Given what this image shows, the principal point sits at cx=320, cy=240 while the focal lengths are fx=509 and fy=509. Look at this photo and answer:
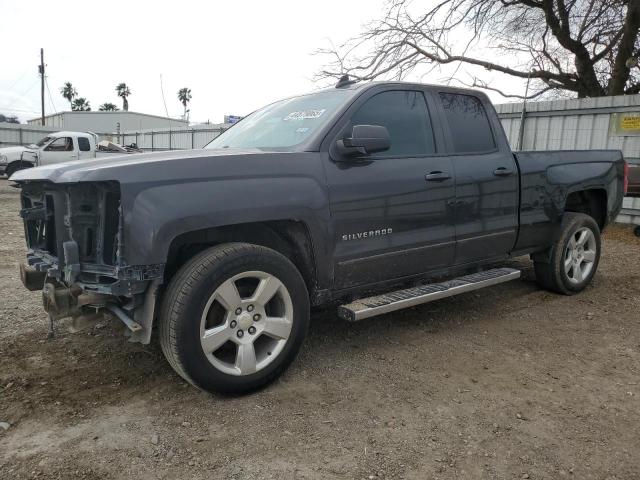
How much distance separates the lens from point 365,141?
325cm

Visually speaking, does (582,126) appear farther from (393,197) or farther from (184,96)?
(184,96)

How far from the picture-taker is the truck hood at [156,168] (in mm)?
2627

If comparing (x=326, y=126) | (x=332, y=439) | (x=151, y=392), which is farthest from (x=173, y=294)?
A: (x=326, y=126)

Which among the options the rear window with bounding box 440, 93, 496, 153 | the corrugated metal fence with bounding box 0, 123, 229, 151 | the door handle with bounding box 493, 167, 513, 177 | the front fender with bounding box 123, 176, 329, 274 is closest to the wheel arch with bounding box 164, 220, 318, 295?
the front fender with bounding box 123, 176, 329, 274

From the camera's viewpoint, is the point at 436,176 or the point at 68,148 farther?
the point at 68,148

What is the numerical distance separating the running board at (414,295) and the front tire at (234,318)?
0.35m

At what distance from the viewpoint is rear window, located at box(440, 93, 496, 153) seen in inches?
166

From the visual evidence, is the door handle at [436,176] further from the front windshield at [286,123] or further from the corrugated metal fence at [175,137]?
the corrugated metal fence at [175,137]

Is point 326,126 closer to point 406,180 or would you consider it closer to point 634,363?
point 406,180

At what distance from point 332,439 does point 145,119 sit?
50.4 metres

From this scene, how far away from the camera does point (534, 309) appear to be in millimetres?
4809

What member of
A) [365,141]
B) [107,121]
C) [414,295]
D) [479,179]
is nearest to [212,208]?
[365,141]

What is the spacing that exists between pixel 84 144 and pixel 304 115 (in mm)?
16006

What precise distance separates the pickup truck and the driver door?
0.01m
